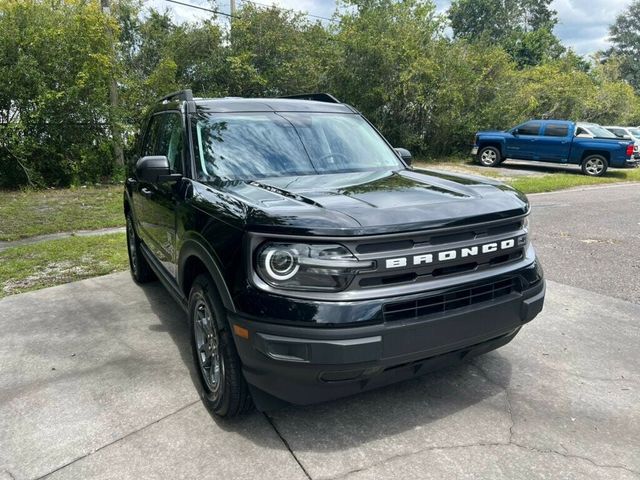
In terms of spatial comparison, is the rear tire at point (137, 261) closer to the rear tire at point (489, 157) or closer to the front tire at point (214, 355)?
the front tire at point (214, 355)

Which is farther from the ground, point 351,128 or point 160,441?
point 351,128

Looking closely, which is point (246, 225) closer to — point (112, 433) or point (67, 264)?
point (112, 433)

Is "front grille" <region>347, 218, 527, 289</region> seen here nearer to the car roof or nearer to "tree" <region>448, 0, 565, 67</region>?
the car roof

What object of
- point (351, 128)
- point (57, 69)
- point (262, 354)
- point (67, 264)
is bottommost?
point (67, 264)

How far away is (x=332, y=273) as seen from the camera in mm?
2293

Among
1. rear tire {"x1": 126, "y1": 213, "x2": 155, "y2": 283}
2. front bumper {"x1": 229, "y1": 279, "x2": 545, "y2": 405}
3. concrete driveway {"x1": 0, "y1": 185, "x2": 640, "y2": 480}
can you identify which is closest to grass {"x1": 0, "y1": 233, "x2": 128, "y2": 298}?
rear tire {"x1": 126, "y1": 213, "x2": 155, "y2": 283}

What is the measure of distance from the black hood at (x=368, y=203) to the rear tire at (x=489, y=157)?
16.2 m

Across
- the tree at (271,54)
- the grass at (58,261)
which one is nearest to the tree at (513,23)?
the tree at (271,54)

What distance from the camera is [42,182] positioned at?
11.2 metres

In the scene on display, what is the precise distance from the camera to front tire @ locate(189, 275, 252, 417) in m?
2.62

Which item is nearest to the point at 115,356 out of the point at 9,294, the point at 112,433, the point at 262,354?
the point at 112,433

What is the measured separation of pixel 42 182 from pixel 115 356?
919 centimetres

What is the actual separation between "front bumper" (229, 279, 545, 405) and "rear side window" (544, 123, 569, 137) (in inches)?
645

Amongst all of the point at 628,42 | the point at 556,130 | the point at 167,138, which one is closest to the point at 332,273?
the point at 167,138
